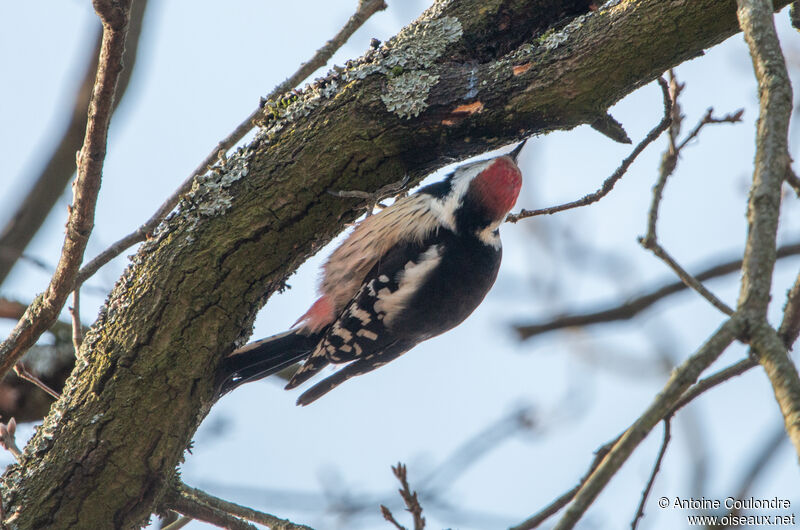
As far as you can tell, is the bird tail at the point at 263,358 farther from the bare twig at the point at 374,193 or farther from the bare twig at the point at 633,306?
the bare twig at the point at 633,306

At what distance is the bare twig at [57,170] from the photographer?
4051 mm

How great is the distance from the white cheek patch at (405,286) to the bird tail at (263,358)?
0.41 m

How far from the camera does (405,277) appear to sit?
357 cm

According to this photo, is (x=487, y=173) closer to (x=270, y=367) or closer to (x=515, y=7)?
(x=515, y=7)

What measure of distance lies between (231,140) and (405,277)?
1.02 m

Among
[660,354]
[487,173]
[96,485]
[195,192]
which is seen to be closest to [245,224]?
[195,192]

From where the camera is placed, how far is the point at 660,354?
17.3 ft

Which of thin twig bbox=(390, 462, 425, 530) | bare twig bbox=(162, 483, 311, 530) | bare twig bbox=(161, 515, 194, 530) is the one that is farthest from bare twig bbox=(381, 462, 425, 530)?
bare twig bbox=(161, 515, 194, 530)

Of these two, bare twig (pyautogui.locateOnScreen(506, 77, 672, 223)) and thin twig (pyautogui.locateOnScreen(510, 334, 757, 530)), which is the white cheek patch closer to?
bare twig (pyautogui.locateOnScreen(506, 77, 672, 223))

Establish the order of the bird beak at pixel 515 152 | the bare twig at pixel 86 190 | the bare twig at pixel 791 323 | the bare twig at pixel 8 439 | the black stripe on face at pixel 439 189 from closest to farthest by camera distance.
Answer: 1. the bare twig at pixel 791 323
2. the bare twig at pixel 86 190
3. the bare twig at pixel 8 439
4. the black stripe on face at pixel 439 189
5. the bird beak at pixel 515 152

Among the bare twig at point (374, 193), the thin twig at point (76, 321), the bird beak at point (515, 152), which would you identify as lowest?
the thin twig at point (76, 321)

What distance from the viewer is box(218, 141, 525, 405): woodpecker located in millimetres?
3545

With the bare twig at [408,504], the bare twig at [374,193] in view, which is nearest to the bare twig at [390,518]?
the bare twig at [408,504]

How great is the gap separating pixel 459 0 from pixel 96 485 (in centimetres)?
205
